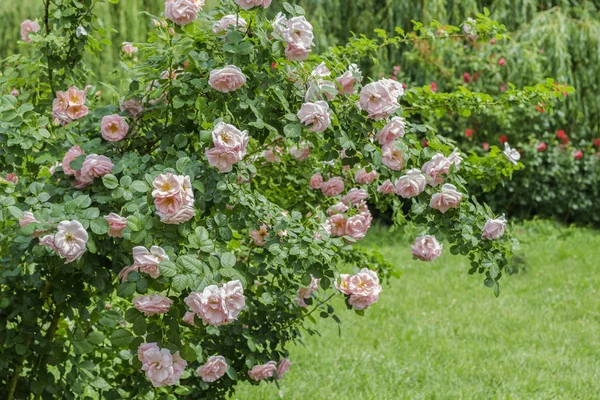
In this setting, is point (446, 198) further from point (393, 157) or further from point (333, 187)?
point (333, 187)

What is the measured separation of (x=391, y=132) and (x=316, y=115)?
0.82ft

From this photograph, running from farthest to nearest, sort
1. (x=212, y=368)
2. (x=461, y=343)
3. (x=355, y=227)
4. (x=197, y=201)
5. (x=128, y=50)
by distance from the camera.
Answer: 1. (x=461, y=343)
2. (x=128, y=50)
3. (x=355, y=227)
4. (x=212, y=368)
5. (x=197, y=201)

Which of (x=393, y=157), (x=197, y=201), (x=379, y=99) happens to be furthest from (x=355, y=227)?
(x=197, y=201)

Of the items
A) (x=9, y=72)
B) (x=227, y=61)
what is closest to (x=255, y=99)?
(x=227, y=61)

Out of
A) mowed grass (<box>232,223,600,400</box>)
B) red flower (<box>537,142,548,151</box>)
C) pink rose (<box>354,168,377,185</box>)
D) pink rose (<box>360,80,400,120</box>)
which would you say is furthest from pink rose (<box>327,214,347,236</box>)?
red flower (<box>537,142,548,151</box>)

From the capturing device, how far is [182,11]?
2146 mm

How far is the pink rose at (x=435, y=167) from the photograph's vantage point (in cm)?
230

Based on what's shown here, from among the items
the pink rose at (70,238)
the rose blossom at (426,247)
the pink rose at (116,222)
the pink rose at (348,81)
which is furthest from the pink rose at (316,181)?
the pink rose at (70,238)

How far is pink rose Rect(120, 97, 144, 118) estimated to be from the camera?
2434mm

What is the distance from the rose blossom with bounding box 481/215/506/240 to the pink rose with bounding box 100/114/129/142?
1083 mm

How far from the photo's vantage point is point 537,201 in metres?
9.77

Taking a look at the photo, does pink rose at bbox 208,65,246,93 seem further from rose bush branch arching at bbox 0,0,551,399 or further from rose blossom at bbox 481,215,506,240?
rose blossom at bbox 481,215,506,240

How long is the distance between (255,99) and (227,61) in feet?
0.43

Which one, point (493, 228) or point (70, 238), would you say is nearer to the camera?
point (70, 238)
